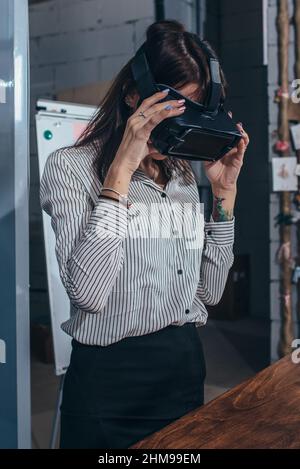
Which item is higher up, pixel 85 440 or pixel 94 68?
pixel 94 68

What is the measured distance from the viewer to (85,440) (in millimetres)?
921

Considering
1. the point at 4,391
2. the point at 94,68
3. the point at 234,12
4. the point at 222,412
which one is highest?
the point at 234,12

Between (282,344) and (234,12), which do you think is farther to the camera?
(234,12)

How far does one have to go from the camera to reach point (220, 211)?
1.03 m

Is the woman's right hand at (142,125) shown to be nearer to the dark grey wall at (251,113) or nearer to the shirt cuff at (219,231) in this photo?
the shirt cuff at (219,231)

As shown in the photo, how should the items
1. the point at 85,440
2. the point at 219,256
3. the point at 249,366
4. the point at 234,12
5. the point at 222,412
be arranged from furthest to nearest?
1. the point at 234,12
2. the point at 249,366
3. the point at 219,256
4. the point at 85,440
5. the point at 222,412

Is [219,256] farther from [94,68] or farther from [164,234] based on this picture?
[94,68]

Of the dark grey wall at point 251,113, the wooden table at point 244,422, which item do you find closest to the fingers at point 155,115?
the wooden table at point 244,422

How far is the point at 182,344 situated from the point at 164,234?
0.60ft

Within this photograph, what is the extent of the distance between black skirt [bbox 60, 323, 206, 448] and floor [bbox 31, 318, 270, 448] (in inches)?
56.9

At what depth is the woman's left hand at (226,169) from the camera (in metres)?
0.97

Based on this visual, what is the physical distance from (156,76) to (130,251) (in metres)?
0.26

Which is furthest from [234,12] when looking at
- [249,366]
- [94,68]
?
[249,366]

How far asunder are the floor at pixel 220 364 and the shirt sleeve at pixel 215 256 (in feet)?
4.61
